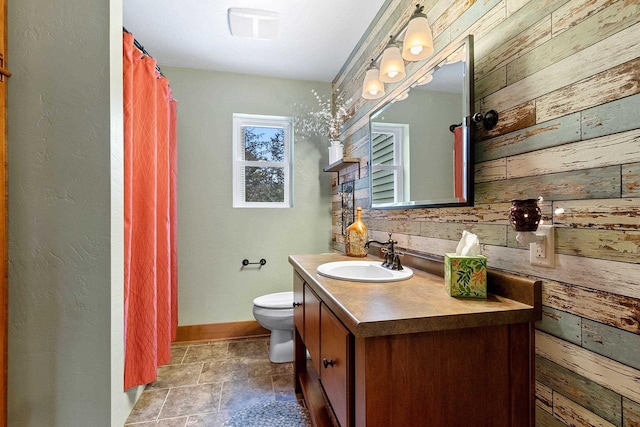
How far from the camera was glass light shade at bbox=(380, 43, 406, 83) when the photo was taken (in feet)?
5.11

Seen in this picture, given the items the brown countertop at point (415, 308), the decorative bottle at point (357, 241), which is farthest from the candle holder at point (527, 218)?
the decorative bottle at point (357, 241)

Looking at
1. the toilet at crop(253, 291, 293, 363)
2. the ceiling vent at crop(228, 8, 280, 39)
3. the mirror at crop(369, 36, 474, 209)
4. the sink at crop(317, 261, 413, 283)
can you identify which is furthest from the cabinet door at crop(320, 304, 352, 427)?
the ceiling vent at crop(228, 8, 280, 39)

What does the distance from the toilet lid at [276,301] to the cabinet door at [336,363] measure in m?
1.07

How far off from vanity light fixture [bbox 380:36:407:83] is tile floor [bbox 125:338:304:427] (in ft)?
6.39

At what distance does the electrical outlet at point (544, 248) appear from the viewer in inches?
34.8

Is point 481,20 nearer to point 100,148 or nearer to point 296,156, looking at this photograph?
point 100,148

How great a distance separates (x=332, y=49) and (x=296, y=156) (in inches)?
37.6

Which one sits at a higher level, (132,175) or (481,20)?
(481,20)

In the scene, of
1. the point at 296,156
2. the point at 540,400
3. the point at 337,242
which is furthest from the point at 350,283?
the point at 296,156

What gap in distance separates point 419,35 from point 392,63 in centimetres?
24

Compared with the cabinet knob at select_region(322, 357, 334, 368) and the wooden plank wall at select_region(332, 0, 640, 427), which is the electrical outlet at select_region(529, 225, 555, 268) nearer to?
the wooden plank wall at select_region(332, 0, 640, 427)

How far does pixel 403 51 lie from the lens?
4.68ft

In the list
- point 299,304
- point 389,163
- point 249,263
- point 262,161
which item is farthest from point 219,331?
point 389,163

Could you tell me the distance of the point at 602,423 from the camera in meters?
0.77
